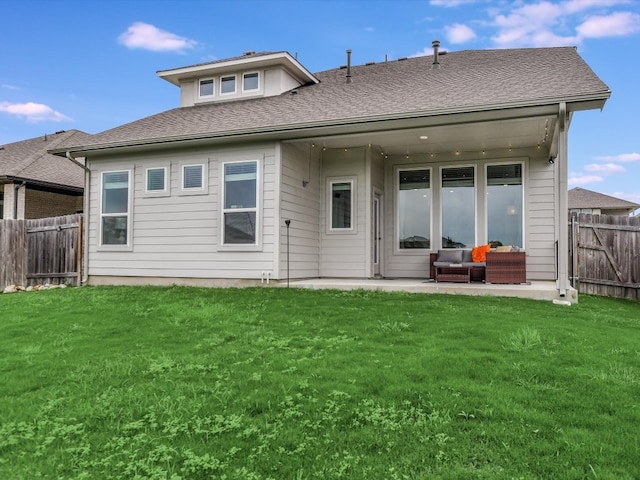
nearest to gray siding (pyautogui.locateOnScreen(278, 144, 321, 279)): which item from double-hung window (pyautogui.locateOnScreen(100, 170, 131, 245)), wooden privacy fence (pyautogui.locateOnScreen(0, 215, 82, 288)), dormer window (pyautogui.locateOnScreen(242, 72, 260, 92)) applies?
dormer window (pyautogui.locateOnScreen(242, 72, 260, 92))

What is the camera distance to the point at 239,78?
1185cm

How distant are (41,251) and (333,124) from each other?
314 inches

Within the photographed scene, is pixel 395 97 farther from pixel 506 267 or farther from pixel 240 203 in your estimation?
pixel 506 267

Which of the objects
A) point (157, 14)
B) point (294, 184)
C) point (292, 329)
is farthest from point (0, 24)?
point (292, 329)

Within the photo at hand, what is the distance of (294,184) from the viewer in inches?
373

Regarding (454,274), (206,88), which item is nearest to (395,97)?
(454,274)

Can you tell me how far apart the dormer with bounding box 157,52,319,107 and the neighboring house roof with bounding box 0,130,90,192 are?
14.4ft

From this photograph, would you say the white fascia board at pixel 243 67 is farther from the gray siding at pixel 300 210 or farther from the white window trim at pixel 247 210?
the white window trim at pixel 247 210

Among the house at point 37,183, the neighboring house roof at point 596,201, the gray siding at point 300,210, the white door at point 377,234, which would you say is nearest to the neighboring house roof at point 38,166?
the house at point 37,183

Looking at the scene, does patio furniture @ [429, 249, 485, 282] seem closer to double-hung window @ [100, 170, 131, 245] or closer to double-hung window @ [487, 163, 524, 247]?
double-hung window @ [487, 163, 524, 247]

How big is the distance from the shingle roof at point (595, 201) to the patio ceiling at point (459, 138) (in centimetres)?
1949

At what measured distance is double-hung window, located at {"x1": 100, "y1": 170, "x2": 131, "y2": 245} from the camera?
1033 centimetres

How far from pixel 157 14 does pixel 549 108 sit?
11707mm

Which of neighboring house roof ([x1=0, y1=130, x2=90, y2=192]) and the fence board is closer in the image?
the fence board
